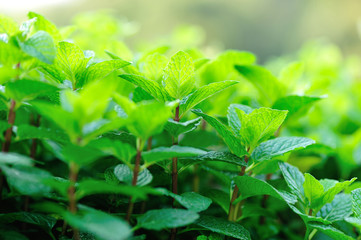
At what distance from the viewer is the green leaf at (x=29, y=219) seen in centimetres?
65

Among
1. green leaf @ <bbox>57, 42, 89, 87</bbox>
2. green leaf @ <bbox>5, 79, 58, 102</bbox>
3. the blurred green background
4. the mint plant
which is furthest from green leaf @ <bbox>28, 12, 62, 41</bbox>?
the blurred green background

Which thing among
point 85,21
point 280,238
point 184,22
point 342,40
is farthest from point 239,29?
point 280,238

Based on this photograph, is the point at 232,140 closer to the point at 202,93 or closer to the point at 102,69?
the point at 202,93

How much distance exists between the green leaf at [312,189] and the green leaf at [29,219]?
19.6 inches

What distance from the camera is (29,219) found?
25.8 inches

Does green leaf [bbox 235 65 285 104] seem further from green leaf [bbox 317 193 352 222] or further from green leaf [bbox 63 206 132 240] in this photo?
green leaf [bbox 63 206 132 240]

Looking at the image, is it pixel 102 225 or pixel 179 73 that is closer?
pixel 102 225

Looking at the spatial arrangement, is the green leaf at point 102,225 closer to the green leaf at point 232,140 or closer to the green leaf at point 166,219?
the green leaf at point 166,219

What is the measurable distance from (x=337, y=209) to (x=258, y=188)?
0.21 meters

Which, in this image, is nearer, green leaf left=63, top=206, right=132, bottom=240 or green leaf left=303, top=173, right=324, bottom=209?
green leaf left=63, top=206, right=132, bottom=240

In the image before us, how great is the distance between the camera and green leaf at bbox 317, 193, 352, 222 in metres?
0.74

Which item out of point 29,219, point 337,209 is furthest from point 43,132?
point 337,209

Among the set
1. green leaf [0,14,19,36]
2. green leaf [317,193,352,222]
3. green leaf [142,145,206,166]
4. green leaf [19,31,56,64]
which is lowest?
green leaf [317,193,352,222]

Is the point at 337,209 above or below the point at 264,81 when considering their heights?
below
